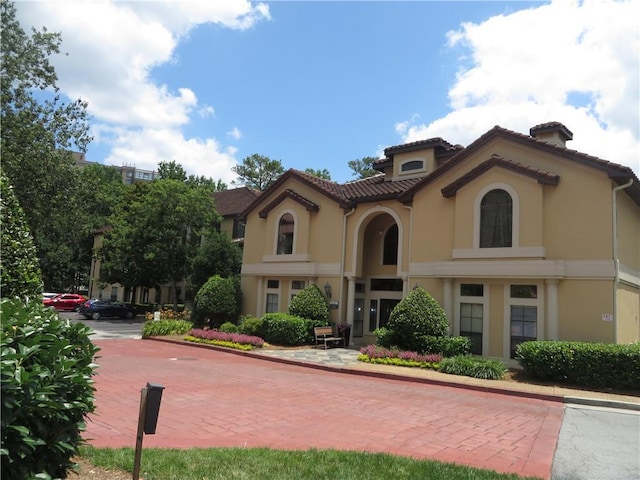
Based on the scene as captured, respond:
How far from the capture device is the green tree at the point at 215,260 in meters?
29.3

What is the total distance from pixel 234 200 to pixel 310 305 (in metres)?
24.1

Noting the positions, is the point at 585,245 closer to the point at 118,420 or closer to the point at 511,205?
the point at 511,205

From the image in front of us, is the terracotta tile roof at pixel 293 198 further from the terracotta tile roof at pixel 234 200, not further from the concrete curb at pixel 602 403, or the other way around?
the terracotta tile roof at pixel 234 200

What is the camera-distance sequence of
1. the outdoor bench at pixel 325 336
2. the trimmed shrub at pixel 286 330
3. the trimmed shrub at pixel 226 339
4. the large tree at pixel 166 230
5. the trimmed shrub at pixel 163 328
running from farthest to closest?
the large tree at pixel 166 230
the trimmed shrub at pixel 163 328
the trimmed shrub at pixel 286 330
the outdoor bench at pixel 325 336
the trimmed shrub at pixel 226 339

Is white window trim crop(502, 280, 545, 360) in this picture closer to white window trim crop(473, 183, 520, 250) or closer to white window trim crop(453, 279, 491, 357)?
white window trim crop(453, 279, 491, 357)

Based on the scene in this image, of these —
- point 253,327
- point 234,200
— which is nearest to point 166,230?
point 234,200

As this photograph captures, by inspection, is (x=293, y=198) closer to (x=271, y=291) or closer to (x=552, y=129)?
(x=271, y=291)

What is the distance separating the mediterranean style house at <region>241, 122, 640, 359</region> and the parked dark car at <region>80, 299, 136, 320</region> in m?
20.4

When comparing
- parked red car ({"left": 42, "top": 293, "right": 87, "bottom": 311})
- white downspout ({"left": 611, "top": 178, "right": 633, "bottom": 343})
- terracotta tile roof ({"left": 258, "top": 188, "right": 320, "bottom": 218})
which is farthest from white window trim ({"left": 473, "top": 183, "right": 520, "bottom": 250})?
parked red car ({"left": 42, "top": 293, "right": 87, "bottom": 311})

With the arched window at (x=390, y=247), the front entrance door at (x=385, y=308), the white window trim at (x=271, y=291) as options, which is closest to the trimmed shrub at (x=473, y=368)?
the front entrance door at (x=385, y=308)

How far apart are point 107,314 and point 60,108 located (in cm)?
1812

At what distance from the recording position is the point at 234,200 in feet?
140

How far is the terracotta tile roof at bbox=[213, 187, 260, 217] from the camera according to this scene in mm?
40375

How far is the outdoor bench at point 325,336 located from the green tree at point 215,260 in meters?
10.3
